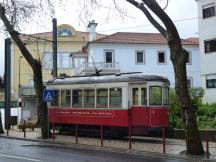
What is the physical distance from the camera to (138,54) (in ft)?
200

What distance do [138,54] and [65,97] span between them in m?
32.2

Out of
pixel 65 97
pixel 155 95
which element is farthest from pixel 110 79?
pixel 65 97

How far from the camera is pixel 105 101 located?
87.9 ft

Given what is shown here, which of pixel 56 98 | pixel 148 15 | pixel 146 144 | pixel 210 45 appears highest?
pixel 210 45

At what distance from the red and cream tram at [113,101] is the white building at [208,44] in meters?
A: 14.1

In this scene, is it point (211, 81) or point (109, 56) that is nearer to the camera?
point (211, 81)

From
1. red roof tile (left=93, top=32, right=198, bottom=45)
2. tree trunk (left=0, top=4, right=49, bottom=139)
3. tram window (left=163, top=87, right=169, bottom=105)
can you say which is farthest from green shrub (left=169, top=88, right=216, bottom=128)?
red roof tile (left=93, top=32, right=198, bottom=45)

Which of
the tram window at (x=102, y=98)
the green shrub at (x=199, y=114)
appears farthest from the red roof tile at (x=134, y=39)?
the tram window at (x=102, y=98)

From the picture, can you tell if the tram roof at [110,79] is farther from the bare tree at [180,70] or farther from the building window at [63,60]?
the building window at [63,60]

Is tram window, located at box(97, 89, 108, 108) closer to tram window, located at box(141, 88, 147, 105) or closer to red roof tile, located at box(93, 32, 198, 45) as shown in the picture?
tram window, located at box(141, 88, 147, 105)

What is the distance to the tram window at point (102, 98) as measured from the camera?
87.9 ft

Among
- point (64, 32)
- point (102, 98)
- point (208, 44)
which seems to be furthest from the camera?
point (64, 32)

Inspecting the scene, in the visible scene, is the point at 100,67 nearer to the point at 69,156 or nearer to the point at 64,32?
the point at 64,32

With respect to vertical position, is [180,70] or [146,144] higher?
[180,70]
